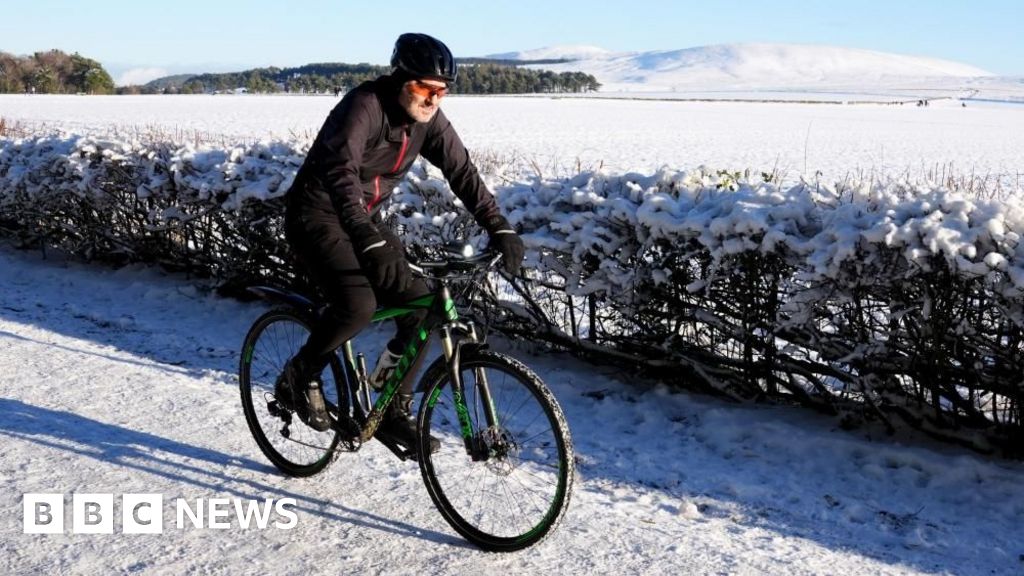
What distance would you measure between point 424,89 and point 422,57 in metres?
0.14

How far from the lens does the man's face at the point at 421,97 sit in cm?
388

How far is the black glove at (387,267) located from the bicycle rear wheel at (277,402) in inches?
28.9

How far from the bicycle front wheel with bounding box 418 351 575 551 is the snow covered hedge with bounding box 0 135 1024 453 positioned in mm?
1847

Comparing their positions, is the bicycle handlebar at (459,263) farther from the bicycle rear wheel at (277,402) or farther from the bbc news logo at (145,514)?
the bbc news logo at (145,514)

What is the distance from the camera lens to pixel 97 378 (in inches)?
242

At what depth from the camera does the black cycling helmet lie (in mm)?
3807

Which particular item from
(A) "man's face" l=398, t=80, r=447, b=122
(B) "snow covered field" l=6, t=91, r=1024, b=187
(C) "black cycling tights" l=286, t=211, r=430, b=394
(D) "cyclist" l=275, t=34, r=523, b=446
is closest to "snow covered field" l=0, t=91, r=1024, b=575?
(D) "cyclist" l=275, t=34, r=523, b=446

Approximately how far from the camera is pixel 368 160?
405cm

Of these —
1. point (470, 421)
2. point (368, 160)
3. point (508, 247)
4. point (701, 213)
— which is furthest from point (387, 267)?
point (701, 213)

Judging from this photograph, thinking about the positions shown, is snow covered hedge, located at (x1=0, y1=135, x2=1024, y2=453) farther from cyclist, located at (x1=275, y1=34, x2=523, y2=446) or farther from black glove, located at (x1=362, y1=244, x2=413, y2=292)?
black glove, located at (x1=362, y1=244, x2=413, y2=292)

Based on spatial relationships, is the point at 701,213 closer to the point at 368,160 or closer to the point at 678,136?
the point at 368,160

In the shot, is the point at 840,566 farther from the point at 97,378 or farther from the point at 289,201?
the point at 97,378

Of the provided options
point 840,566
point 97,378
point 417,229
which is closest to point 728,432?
point 840,566

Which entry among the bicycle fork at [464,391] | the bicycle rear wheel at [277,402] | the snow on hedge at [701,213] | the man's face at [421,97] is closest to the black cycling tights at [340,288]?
the bicycle fork at [464,391]
